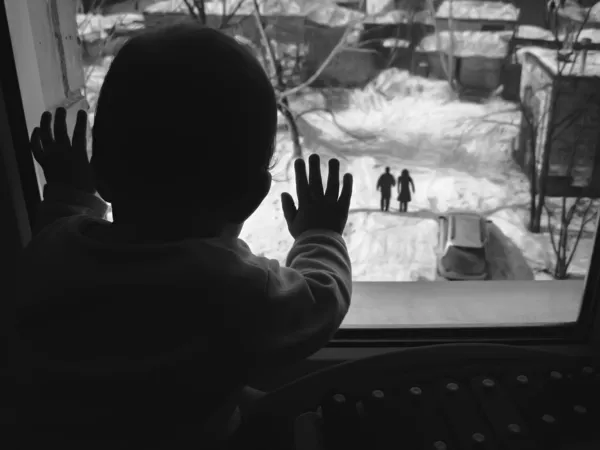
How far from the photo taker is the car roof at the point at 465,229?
45.8 inches

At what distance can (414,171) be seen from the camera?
114 cm

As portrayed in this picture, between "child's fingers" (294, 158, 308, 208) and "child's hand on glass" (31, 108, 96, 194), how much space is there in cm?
29

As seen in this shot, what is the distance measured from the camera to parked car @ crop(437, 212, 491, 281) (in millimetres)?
1152

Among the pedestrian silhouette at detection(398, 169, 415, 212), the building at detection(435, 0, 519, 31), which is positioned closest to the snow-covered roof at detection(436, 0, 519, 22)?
the building at detection(435, 0, 519, 31)

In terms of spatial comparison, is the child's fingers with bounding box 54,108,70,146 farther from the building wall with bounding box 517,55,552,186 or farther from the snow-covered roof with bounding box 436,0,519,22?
the building wall with bounding box 517,55,552,186

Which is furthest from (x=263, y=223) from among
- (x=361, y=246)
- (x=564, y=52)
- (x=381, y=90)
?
(x=564, y=52)

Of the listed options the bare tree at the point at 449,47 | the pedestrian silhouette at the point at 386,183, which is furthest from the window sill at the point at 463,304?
the bare tree at the point at 449,47

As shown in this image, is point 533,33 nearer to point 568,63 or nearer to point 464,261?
point 568,63

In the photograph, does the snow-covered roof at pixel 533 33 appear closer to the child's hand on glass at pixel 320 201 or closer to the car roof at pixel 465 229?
the car roof at pixel 465 229

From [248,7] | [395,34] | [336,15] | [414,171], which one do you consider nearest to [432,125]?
[414,171]

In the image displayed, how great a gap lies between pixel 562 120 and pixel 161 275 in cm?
96

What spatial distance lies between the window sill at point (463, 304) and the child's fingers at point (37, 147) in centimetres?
55

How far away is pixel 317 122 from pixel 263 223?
0.83 feet

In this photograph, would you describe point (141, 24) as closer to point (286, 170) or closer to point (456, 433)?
point (286, 170)
